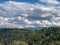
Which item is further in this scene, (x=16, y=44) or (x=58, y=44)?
(x=58, y=44)

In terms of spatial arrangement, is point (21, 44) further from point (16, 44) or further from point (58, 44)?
point (58, 44)

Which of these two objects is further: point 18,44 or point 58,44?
point 58,44

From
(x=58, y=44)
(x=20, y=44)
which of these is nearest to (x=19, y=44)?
(x=20, y=44)

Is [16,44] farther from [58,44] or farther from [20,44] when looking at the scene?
[58,44]

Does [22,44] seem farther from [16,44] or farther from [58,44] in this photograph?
[58,44]

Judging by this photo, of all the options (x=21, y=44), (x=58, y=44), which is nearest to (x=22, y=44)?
(x=21, y=44)

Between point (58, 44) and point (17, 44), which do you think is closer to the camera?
point (17, 44)
